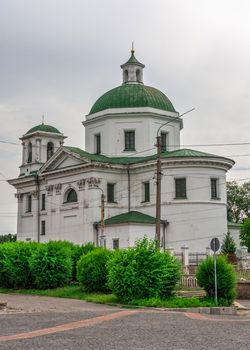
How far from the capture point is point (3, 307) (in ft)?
69.3

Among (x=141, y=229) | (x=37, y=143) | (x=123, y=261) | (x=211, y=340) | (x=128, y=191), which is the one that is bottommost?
(x=211, y=340)

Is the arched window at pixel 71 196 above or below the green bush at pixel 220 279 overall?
above

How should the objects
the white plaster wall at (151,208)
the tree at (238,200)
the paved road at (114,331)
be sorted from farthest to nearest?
the tree at (238,200) < the white plaster wall at (151,208) < the paved road at (114,331)

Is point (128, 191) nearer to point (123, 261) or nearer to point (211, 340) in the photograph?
point (123, 261)

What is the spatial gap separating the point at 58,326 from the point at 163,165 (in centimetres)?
3431

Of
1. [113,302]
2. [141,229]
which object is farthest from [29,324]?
[141,229]

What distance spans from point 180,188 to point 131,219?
504 centimetres

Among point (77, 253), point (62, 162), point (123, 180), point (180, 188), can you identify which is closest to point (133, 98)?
point (123, 180)

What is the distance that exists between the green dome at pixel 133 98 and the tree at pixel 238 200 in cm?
2214

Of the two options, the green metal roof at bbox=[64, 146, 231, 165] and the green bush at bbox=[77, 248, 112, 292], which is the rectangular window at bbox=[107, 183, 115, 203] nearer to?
the green metal roof at bbox=[64, 146, 231, 165]

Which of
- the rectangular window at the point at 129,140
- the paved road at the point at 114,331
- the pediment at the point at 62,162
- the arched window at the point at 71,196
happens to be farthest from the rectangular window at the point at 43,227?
the paved road at the point at 114,331

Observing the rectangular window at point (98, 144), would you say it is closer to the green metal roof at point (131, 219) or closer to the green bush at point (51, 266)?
the green metal roof at point (131, 219)

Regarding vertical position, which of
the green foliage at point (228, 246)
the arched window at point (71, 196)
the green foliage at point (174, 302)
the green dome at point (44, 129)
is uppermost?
the green dome at point (44, 129)

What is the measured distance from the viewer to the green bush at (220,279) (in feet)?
76.2
